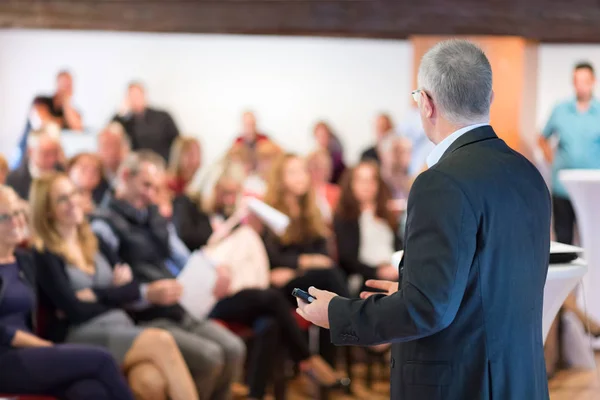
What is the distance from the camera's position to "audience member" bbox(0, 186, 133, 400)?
298cm

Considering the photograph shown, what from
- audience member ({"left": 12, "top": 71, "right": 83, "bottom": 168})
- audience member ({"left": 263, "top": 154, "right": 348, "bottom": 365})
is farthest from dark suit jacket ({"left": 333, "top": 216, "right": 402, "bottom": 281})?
audience member ({"left": 12, "top": 71, "right": 83, "bottom": 168})

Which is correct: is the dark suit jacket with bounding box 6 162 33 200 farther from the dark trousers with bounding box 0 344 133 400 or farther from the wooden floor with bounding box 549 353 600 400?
the wooden floor with bounding box 549 353 600 400

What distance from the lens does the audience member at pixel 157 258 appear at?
12.1 ft

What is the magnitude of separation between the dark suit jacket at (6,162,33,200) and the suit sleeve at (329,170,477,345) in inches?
146

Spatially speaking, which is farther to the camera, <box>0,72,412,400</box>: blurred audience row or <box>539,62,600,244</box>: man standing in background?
<box>539,62,600,244</box>: man standing in background

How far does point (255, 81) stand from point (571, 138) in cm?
266

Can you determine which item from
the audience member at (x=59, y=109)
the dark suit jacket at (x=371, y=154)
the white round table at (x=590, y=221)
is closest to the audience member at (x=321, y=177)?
the dark suit jacket at (x=371, y=154)

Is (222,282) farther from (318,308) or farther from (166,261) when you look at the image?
(318,308)

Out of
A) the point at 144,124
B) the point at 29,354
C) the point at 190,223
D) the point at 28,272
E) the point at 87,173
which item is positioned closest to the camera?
the point at 29,354

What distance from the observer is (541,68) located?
6.40 meters

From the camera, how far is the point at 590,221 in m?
3.52

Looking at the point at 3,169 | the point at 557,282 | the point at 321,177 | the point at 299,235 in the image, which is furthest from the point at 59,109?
the point at 557,282

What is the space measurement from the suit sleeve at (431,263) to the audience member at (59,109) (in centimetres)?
510

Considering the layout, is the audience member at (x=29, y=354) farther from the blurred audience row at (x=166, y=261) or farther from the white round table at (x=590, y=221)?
the white round table at (x=590, y=221)
